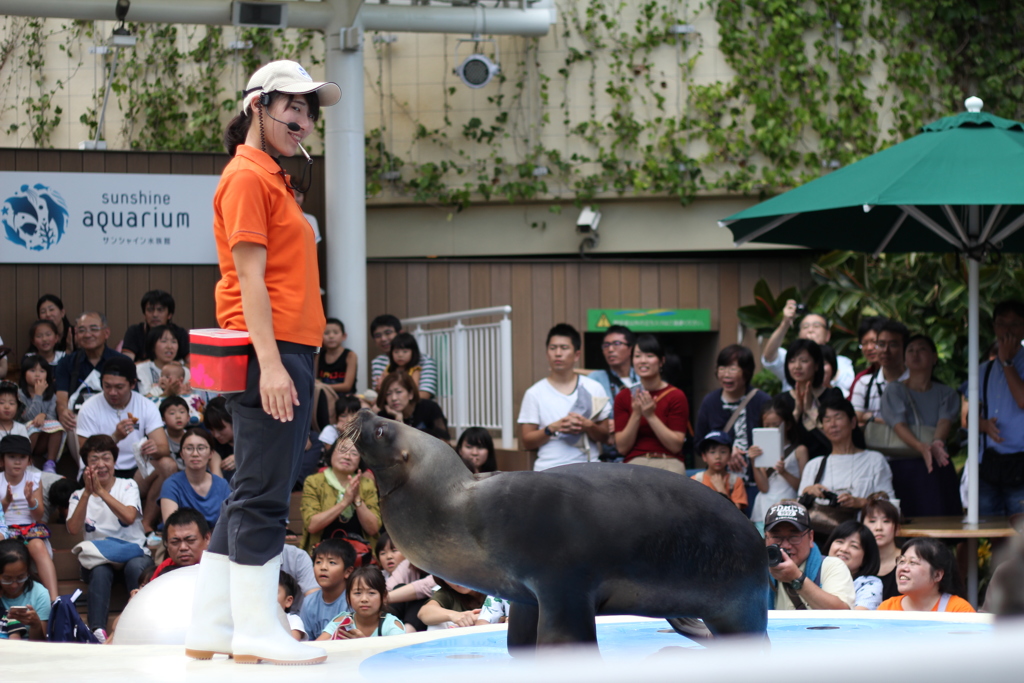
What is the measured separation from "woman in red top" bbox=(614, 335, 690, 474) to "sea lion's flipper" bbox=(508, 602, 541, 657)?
3513 millimetres

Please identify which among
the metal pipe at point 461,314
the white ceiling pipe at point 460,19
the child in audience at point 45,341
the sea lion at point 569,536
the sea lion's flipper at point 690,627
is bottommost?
the sea lion's flipper at point 690,627

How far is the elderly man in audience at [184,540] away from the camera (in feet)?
18.3

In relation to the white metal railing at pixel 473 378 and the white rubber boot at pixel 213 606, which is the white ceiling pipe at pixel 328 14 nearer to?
the white metal railing at pixel 473 378

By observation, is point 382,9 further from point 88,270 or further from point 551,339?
point 551,339

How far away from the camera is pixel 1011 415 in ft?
20.2

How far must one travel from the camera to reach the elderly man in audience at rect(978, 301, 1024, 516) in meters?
6.11

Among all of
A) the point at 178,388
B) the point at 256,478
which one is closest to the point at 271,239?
the point at 256,478

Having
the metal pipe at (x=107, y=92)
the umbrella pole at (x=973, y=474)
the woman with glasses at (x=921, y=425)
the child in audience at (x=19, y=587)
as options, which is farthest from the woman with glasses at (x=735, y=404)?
the metal pipe at (x=107, y=92)

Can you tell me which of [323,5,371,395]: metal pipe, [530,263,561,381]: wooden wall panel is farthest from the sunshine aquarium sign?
[530,263,561,381]: wooden wall panel

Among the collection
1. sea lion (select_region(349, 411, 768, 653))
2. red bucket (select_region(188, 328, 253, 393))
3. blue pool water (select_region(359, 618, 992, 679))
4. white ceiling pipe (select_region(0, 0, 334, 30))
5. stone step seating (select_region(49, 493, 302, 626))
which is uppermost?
white ceiling pipe (select_region(0, 0, 334, 30))

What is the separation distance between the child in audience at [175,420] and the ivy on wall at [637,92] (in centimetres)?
496

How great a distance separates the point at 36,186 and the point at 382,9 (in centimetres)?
344

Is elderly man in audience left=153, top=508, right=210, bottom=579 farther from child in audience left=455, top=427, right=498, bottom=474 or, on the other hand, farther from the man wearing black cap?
child in audience left=455, top=427, right=498, bottom=474

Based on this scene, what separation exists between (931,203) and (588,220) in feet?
22.4
